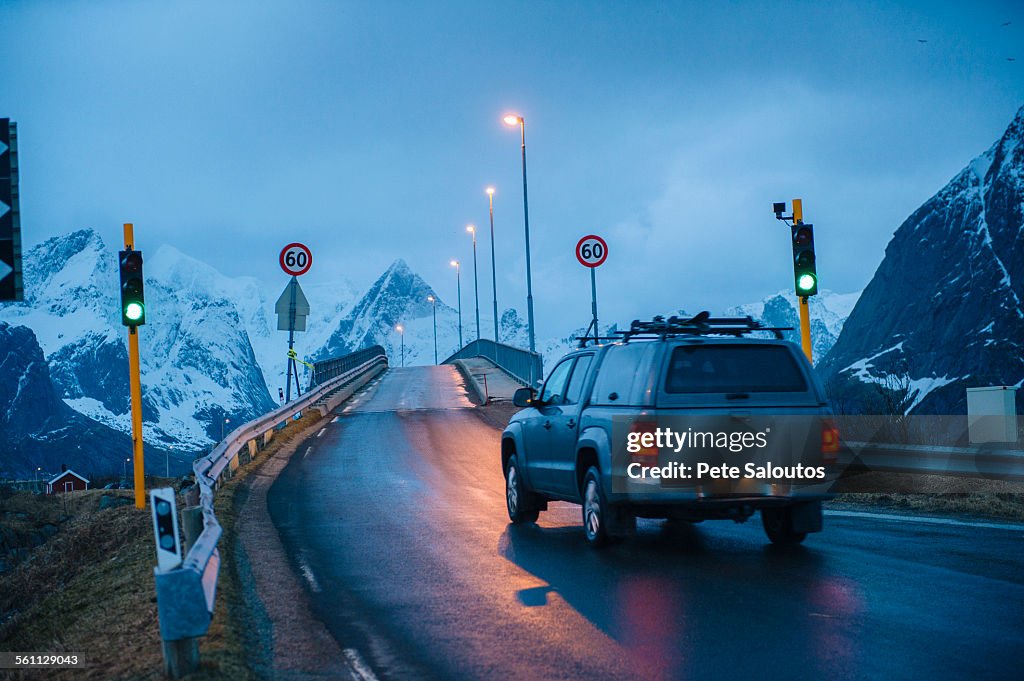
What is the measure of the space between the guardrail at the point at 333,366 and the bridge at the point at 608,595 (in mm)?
22269

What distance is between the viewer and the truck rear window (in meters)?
10.4

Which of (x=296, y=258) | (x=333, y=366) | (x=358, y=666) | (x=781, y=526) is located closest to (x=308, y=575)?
(x=358, y=666)

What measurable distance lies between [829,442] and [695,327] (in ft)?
5.57

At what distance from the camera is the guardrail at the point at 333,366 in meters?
38.3

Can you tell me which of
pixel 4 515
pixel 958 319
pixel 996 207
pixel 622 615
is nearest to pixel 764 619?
pixel 622 615

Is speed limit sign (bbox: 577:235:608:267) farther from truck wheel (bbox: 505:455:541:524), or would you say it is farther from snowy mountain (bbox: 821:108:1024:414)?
snowy mountain (bbox: 821:108:1024:414)

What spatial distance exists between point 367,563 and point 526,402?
3266 millimetres

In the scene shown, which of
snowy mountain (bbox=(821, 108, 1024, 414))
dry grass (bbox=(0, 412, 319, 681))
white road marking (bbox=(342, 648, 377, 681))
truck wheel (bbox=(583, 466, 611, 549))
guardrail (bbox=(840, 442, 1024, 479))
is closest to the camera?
white road marking (bbox=(342, 648, 377, 681))

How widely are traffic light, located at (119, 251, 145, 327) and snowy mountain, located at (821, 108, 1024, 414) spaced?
14600cm

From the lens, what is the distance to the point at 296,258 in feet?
79.4

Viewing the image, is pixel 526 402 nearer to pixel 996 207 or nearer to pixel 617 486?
pixel 617 486

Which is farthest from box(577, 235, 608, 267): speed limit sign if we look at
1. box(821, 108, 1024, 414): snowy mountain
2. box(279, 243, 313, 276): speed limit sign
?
box(821, 108, 1024, 414): snowy mountain

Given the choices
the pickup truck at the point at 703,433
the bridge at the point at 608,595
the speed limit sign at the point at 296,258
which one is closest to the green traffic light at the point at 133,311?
the bridge at the point at 608,595

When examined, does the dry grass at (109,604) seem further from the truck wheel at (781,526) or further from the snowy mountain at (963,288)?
the snowy mountain at (963,288)
